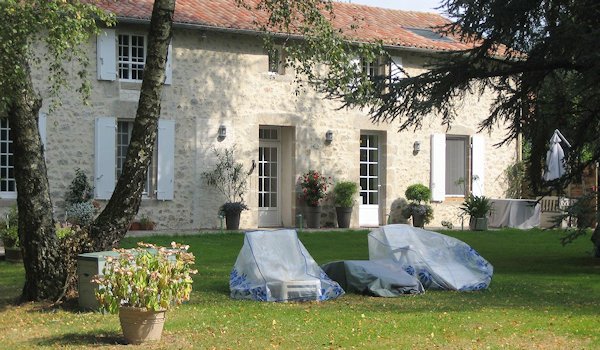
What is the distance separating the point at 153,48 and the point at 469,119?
14696 mm

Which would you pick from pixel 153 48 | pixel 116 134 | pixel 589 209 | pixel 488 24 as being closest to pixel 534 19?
pixel 488 24

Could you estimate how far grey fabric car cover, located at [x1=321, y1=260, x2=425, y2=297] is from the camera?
10.6m

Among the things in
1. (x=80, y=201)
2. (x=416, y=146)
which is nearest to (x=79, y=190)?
(x=80, y=201)

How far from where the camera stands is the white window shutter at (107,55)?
60.7 feet

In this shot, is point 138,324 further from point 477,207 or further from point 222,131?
point 477,207

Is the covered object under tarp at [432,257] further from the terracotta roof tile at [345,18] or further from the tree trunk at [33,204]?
the terracotta roof tile at [345,18]

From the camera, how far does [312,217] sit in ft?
67.7

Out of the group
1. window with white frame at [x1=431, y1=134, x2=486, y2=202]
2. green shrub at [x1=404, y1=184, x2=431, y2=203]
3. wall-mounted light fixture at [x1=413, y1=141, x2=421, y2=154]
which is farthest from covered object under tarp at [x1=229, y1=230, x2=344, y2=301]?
window with white frame at [x1=431, y1=134, x2=486, y2=202]

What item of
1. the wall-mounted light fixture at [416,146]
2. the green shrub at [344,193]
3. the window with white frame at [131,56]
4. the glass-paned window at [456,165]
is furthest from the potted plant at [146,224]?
the glass-paned window at [456,165]

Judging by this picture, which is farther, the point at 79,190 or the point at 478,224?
the point at 478,224

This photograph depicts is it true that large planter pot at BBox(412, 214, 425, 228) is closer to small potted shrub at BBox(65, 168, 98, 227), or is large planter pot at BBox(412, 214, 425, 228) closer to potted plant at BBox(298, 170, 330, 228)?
potted plant at BBox(298, 170, 330, 228)

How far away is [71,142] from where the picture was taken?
60.2 feet

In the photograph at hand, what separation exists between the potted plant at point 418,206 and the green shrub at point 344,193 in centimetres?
168

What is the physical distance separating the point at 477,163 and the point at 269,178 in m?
5.46
